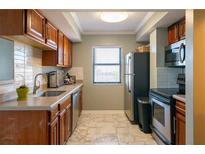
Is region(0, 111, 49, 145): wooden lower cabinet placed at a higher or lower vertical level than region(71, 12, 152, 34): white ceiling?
lower

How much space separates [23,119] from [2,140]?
29cm

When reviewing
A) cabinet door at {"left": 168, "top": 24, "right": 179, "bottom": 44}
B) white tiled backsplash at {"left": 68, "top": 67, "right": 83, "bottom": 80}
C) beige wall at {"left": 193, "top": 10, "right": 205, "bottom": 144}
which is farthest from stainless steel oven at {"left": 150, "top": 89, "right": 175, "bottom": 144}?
white tiled backsplash at {"left": 68, "top": 67, "right": 83, "bottom": 80}

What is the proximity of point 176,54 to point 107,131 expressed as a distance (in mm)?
1986

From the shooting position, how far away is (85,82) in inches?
237

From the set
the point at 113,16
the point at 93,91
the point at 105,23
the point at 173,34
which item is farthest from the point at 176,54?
the point at 93,91

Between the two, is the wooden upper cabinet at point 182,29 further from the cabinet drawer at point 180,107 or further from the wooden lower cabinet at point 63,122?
the wooden lower cabinet at point 63,122

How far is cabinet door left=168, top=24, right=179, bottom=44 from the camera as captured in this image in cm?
352

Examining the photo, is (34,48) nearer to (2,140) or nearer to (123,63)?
(2,140)

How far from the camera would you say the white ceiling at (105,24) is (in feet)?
13.5

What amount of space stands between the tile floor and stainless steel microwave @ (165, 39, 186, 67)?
Result: 138 centimetres

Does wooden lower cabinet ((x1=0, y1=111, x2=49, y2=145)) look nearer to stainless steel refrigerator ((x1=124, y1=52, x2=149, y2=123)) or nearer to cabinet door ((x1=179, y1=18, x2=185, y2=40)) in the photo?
cabinet door ((x1=179, y1=18, x2=185, y2=40))

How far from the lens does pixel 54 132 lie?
7.99 feet

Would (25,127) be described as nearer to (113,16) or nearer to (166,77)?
(113,16)
